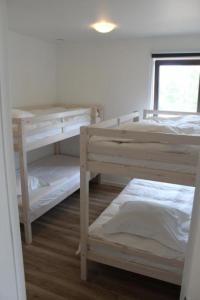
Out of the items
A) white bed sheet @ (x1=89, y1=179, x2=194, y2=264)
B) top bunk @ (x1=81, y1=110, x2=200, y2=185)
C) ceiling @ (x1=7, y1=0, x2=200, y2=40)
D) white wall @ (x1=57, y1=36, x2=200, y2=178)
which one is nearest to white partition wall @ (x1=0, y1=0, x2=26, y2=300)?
top bunk @ (x1=81, y1=110, x2=200, y2=185)

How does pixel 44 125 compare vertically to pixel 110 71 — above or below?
below

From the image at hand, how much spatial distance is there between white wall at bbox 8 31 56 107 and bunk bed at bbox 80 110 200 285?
1.73 meters

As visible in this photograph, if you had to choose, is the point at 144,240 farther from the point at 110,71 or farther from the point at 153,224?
the point at 110,71

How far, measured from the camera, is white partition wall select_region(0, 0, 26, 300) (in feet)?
2.14

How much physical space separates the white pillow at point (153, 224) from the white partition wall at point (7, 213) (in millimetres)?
1215

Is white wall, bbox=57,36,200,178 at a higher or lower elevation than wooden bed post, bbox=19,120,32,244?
higher

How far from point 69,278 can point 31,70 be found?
2712mm

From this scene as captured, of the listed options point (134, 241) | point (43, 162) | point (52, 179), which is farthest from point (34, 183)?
point (134, 241)

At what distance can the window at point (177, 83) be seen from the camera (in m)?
3.30

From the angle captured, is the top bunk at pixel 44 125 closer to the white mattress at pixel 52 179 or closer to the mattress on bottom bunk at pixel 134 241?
the white mattress at pixel 52 179

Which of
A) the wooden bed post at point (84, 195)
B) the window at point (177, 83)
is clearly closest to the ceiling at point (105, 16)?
the window at point (177, 83)

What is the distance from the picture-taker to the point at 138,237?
75.8 inches

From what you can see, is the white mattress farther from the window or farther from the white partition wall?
the white partition wall

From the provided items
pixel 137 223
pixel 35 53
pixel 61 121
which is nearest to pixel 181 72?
pixel 61 121
